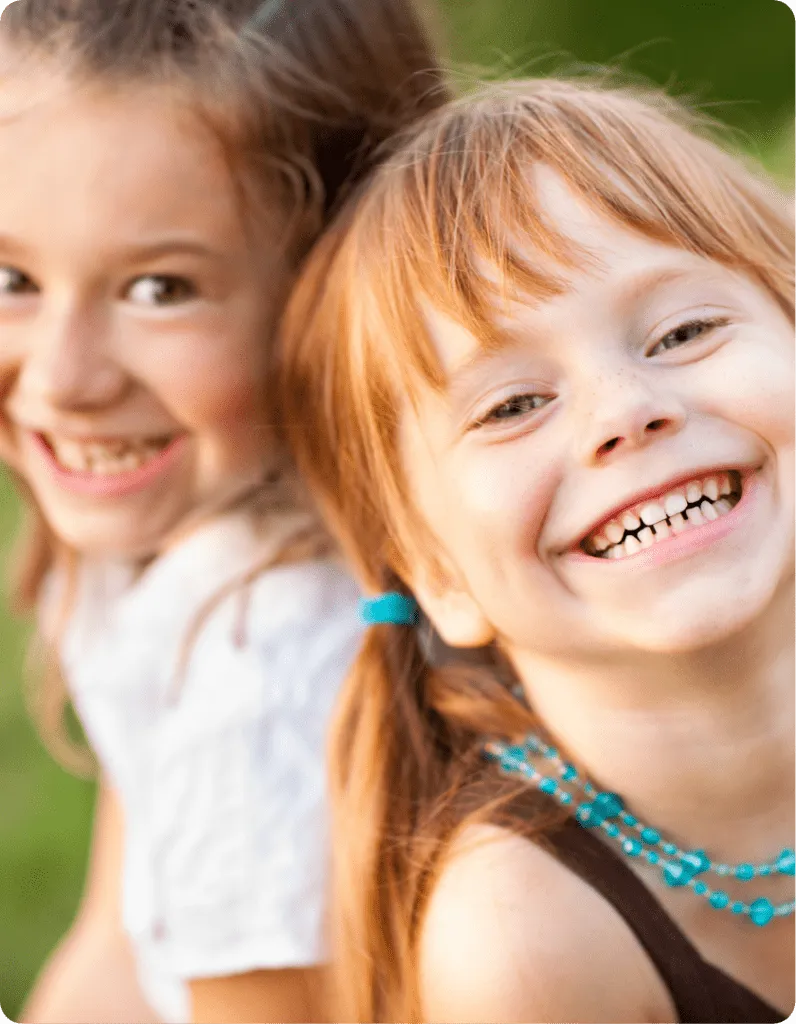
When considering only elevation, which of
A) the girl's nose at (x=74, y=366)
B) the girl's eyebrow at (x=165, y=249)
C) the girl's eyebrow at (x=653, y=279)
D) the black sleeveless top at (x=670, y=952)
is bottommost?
the black sleeveless top at (x=670, y=952)

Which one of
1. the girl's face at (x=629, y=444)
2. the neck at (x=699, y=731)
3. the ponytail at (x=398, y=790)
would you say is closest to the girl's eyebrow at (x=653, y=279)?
the girl's face at (x=629, y=444)

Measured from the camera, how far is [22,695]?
1.23m

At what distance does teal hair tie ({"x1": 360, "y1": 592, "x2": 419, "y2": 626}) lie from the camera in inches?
36.2

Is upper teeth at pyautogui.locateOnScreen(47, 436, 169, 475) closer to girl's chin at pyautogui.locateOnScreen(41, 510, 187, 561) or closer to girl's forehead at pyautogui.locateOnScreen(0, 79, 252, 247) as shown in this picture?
girl's chin at pyautogui.locateOnScreen(41, 510, 187, 561)

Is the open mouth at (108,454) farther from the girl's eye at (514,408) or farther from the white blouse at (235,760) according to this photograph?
the girl's eye at (514,408)

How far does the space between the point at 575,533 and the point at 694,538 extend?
0.23 ft

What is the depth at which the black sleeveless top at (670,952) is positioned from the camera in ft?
2.70

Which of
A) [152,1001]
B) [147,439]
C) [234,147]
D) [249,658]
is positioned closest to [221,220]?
[234,147]

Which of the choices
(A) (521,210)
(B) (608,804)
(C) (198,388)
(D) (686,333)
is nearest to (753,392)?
(D) (686,333)

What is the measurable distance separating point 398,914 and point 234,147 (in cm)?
55

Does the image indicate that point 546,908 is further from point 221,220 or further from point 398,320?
point 221,220

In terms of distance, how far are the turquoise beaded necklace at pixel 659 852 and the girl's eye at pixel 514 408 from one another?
0.84 feet

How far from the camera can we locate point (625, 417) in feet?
2.37

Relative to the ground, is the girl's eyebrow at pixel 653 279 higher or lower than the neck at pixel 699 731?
higher
